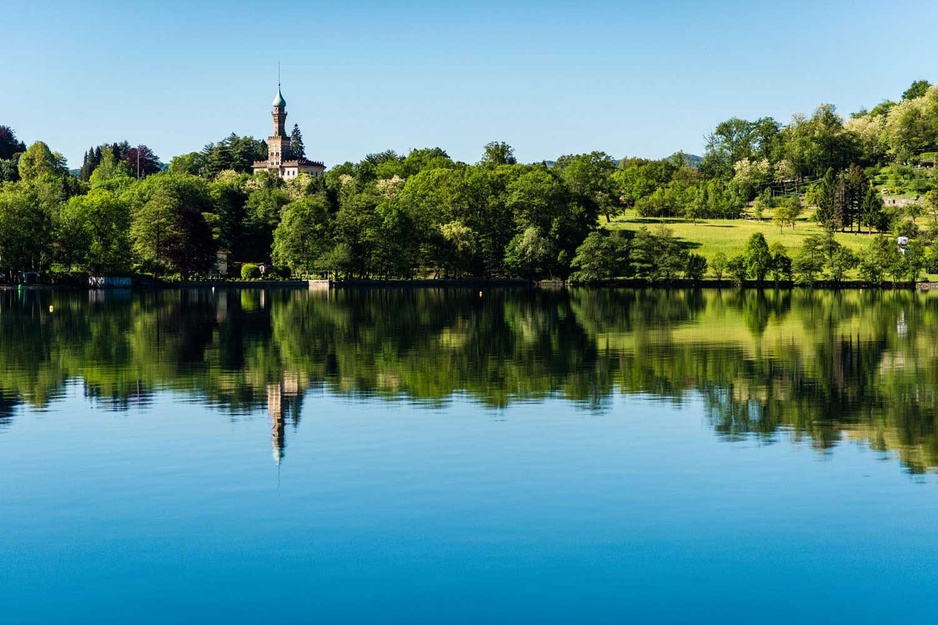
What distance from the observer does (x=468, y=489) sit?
725 inches

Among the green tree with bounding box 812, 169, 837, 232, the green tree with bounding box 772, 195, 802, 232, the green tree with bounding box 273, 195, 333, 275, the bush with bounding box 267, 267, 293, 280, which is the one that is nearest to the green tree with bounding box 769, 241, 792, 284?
the green tree with bounding box 772, 195, 802, 232

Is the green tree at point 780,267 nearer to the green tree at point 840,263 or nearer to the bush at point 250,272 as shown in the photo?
the green tree at point 840,263

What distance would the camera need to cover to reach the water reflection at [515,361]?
90.1 feet

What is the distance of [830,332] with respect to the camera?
5434 cm

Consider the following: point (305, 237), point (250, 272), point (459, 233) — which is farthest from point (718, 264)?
point (250, 272)

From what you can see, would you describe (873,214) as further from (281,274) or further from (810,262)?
(281,274)

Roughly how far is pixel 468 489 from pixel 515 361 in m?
21.3

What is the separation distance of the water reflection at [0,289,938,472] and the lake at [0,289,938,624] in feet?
0.73

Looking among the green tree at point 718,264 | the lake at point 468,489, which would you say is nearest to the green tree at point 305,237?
the green tree at point 718,264

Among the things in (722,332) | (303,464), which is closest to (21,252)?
(722,332)

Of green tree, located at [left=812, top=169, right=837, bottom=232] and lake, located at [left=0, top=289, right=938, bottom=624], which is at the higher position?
green tree, located at [left=812, top=169, right=837, bottom=232]

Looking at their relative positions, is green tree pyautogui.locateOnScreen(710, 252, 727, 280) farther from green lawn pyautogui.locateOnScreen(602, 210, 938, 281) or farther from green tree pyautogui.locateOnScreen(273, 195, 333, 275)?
green tree pyautogui.locateOnScreen(273, 195, 333, 275)

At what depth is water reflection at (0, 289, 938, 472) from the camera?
27.5 meters

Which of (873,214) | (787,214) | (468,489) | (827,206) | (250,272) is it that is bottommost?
(468,489)
